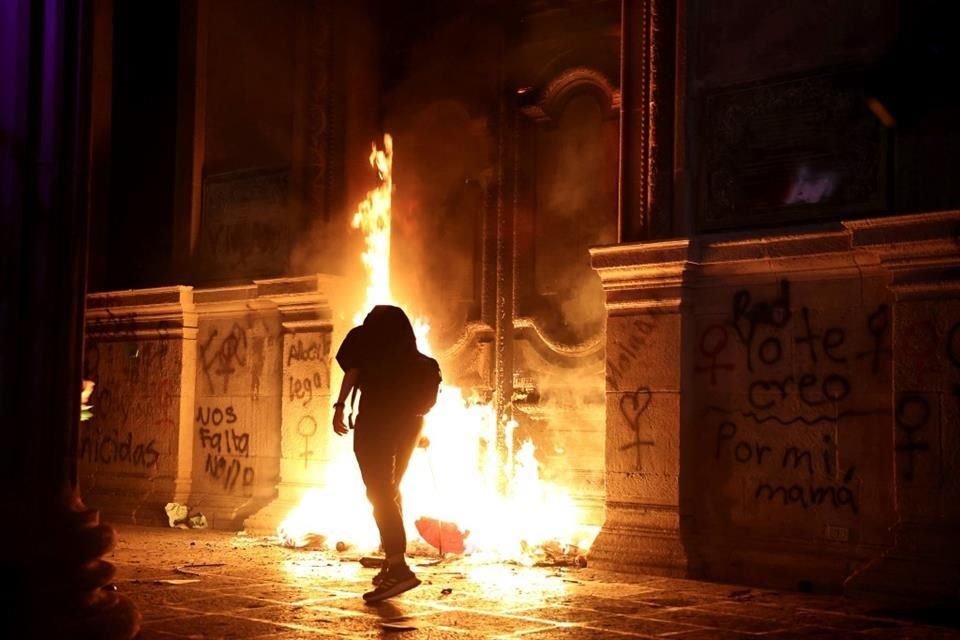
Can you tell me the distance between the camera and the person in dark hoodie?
25.9 ft

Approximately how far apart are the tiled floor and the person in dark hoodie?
0.64 meters

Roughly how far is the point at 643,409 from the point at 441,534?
1963 millimetres

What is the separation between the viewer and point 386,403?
8047 millimetres

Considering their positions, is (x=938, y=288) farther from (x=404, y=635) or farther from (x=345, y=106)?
(x=345, y=106)

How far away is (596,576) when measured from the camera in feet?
29.4

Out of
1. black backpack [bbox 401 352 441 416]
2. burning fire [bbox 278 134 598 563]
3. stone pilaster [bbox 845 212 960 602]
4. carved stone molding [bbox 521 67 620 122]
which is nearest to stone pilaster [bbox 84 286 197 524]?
burning fire [bbox 278 134 598 563]

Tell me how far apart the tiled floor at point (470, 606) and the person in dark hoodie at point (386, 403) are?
0.64 metres

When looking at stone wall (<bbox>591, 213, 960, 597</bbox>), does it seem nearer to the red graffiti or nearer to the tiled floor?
the red graffiti

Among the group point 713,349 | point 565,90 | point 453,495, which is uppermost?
point 565,90

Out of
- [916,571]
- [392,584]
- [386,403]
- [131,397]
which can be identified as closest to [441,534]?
[386,403]

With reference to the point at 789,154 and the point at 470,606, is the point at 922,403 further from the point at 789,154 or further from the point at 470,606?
the point at 470,606

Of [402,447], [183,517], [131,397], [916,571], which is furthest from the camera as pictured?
[131,397]

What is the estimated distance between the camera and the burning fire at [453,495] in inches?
401

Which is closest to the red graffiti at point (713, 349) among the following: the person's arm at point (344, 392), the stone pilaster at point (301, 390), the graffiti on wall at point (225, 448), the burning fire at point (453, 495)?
the burning fire at point (453, 495)
